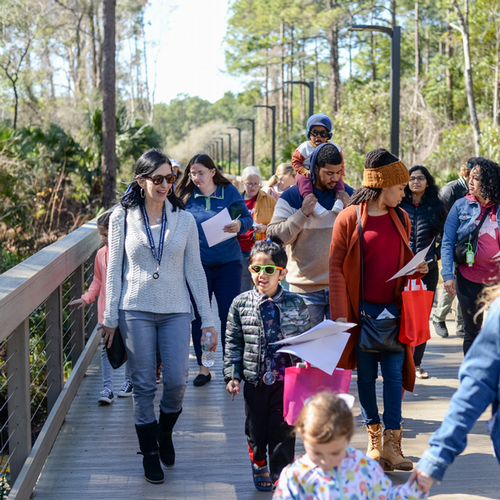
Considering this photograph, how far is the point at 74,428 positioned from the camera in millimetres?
4605

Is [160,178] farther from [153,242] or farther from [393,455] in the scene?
[393,455]

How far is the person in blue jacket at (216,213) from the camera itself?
5336mm

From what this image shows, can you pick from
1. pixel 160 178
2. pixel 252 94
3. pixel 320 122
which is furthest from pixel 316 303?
pixel 252 94

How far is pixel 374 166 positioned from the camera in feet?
12.4

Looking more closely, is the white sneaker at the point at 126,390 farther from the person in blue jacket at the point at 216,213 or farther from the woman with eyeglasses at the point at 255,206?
the woman with eyeglasses at the point at 255,206

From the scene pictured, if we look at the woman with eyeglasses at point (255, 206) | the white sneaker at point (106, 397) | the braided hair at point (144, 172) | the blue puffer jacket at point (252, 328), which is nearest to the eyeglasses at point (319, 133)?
the woman with eyeglasses at point (255, 206)

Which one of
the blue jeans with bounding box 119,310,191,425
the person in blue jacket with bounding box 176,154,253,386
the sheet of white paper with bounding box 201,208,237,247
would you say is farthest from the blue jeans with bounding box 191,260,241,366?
the blue jeans with bounding box 119,310,191,425

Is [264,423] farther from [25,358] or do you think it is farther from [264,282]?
[25,358]

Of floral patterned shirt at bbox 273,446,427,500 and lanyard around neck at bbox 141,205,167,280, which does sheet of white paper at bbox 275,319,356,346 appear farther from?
floral patterned shirt at bbox 273,446,427,500

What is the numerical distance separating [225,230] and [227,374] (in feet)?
6.40

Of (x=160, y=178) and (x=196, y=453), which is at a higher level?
(x=160, y=178)

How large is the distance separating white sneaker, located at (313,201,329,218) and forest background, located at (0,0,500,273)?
21.3ft

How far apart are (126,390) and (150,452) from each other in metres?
1.65

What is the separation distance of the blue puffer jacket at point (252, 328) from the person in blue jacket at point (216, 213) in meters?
1.81
